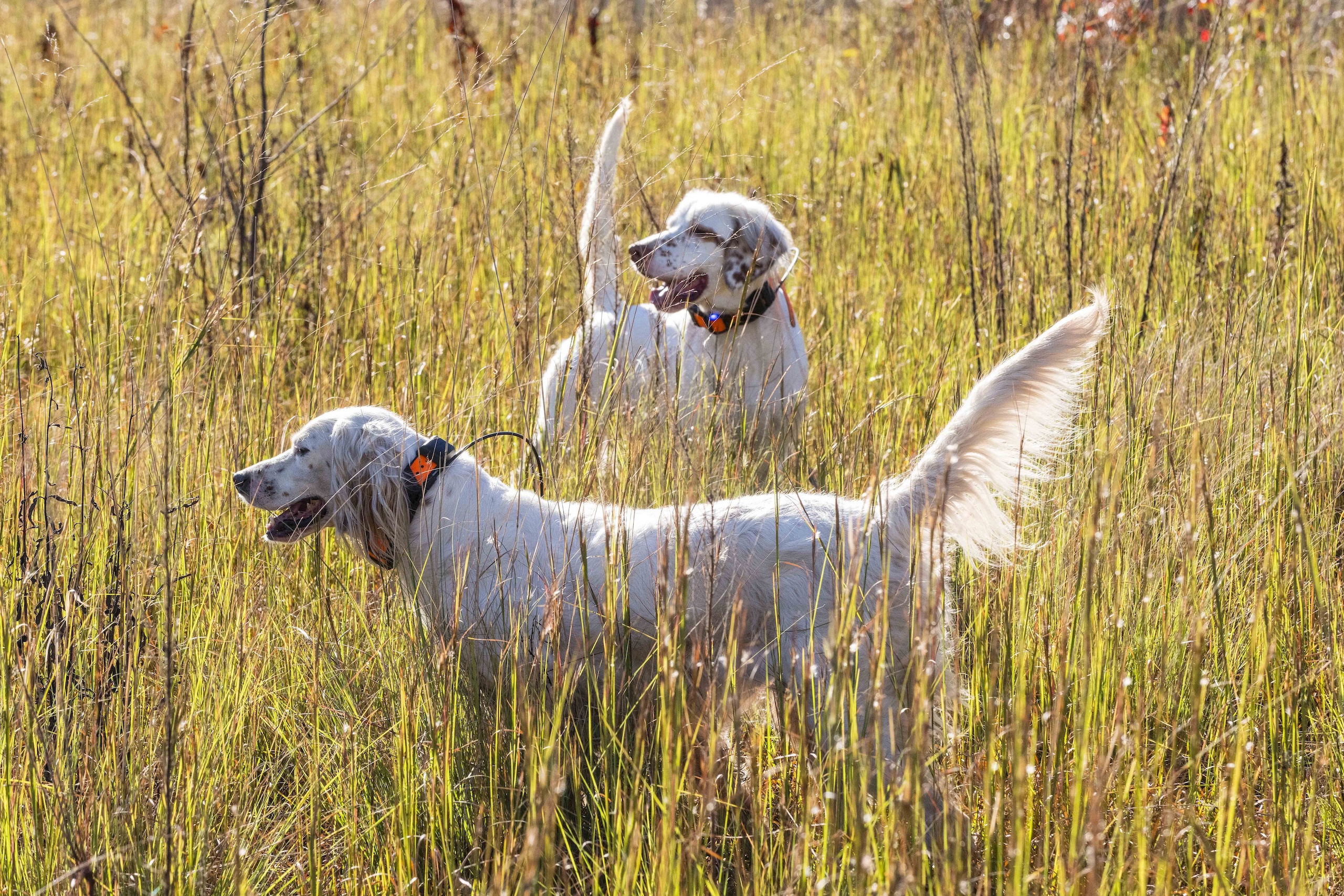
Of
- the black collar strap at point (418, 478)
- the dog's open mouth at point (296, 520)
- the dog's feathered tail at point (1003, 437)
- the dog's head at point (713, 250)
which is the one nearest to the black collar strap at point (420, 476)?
the black collar strap at point (418, 478)

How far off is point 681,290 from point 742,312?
0.20 m

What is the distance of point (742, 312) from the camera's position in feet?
11.0

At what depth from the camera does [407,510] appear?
2.21m

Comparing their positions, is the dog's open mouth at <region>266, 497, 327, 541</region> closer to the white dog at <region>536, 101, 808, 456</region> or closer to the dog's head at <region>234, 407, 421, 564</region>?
the dog's head at <region>234, 407, 421, 564</region>

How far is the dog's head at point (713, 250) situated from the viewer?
10.9ft

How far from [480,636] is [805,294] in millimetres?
2137

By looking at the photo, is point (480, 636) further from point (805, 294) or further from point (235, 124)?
point (235, 124)

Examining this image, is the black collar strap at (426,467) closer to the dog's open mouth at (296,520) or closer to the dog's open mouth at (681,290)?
the dog's open mouth at (296,520)

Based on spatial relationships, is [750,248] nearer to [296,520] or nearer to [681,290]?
[681,290]

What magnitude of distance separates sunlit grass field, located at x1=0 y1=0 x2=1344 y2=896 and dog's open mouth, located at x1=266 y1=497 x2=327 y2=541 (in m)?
0.09

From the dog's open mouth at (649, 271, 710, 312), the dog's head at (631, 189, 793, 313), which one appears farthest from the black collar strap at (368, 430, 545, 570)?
the dog's head at (631, 189, 793, 313)

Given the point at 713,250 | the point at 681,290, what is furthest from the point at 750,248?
the point at 681,290

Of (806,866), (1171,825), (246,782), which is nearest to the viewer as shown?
(1171,825)

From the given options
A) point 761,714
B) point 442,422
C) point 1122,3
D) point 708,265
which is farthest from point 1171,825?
point 1122,3
